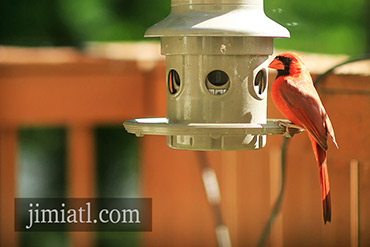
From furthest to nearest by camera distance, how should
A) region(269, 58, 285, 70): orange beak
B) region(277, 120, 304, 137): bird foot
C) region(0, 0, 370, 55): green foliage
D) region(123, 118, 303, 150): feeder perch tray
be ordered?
1. region(0, 0, 370, 55): green foliage
2. region(269, 58, 285, 70): orange beak
3. region(277, 120, 304, 137): bird foot
4. region(123, 118, 303, 150): feeder perch tray

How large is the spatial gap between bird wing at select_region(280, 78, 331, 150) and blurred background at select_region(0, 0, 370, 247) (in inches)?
60.1

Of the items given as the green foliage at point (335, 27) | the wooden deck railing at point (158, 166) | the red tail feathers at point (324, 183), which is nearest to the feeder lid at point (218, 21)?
the red tail feathers at point (324, 183)

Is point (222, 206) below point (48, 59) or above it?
below

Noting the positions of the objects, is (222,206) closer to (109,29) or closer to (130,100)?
(130,100)

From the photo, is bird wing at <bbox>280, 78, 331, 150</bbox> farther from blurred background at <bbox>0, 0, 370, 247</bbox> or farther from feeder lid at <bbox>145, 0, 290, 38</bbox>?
blurred background at <bbox>0, 0, 370, 247</bbox>

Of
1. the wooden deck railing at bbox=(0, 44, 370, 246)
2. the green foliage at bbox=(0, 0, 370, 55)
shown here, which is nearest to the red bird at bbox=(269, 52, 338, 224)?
the wooden deck railing at bbox=(0, 44, 370, 246)

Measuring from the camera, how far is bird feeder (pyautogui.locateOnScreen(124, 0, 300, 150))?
2494 millimetres

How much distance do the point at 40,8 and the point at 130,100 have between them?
1.84 m

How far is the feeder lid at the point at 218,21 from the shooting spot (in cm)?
246

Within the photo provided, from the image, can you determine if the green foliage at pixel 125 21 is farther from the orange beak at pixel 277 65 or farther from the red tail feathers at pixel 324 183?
the red tail feathers at pixel 324 183

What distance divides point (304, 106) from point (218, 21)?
37 cm

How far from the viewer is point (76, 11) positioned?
19.4ft

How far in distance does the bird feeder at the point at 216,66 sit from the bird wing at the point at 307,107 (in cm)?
10

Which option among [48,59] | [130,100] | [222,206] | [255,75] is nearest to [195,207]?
[222,206]
